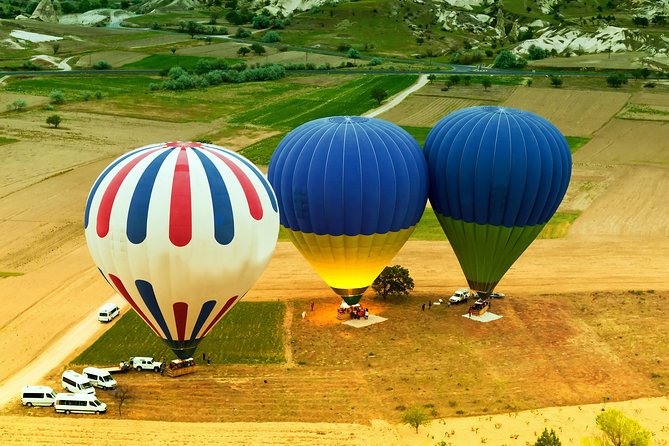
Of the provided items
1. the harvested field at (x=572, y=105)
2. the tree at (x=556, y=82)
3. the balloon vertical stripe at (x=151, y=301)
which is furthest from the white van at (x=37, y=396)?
the tree at (x=556, y=82)

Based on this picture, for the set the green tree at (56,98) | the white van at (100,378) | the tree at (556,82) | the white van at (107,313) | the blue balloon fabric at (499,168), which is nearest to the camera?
the white van at (100,378)

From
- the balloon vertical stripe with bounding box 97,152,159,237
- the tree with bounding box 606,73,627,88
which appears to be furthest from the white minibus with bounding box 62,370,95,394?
the tree with bounding box 606,73,627,88

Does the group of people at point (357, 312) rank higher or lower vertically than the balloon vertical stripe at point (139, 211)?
lower

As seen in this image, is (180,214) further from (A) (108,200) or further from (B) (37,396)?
(B) (37,396)

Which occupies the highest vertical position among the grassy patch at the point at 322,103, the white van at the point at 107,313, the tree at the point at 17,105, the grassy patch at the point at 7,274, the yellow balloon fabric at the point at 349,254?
the yellow balloon fabric at the point at 349,254

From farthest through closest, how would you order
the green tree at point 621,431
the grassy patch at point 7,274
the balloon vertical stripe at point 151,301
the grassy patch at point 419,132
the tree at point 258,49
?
the tree at point 258,49
the grassy patch at point 419,132
the grassy patch at point 7,274
the balloon vertical stripe at point 151,301
the green tree at point 621,431

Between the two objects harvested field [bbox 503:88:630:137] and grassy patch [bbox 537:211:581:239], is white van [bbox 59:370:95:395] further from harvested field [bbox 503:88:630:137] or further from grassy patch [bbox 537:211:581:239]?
harvested field [bbox 503:88:630:137]

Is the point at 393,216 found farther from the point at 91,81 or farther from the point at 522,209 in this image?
the point at 91,81

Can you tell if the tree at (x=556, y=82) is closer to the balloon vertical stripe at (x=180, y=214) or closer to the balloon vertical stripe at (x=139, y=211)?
the balloon vertical stripe at (x=180, y=214)
